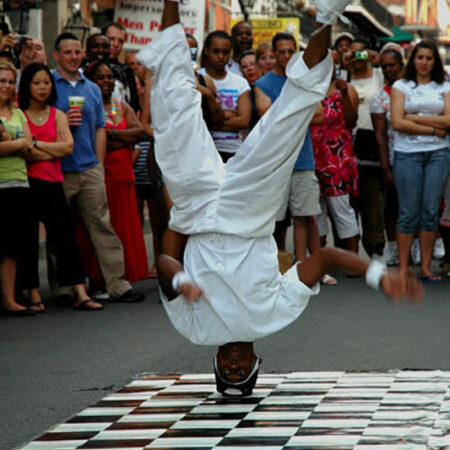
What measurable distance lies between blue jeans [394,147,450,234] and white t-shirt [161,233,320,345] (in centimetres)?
556

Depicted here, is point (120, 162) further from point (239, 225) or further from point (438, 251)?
point (239, 225)

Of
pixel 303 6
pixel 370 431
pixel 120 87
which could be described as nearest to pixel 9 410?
pixel 370 431

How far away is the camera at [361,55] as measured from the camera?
13195 millimetres

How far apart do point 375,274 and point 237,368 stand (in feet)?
3.61

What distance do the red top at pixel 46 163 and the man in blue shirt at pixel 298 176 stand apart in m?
1.95

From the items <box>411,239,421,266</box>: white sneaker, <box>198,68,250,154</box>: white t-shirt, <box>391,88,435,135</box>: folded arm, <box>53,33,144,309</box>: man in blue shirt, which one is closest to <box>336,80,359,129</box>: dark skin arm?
<box>391,88,435,135</box>: folded arm

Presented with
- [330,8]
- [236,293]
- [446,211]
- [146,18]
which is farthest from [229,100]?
[146,18]

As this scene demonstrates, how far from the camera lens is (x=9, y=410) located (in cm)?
653

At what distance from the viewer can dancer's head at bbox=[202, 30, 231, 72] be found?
35.5 feet

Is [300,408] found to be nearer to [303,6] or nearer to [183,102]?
[183,102]

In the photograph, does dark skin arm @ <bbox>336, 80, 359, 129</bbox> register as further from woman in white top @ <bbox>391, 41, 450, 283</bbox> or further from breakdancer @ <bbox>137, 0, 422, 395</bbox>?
breakdancer @ <bbox>137, 0, 422, 395</bbox>

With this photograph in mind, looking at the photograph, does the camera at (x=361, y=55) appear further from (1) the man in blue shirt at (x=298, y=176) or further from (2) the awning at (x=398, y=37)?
(2) the awning at (x=398, y=37)

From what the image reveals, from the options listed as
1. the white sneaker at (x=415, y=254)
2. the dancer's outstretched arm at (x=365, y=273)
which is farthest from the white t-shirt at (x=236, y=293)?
the white sneaker at (x=415, y=254)

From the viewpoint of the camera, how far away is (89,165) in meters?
10.7
